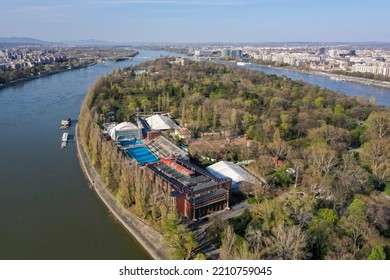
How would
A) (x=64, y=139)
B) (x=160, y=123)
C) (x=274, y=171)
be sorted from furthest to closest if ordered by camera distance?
A: 1. (x=160, y=123)
2. (x=64, y=139)
3. (x=274, y=171)

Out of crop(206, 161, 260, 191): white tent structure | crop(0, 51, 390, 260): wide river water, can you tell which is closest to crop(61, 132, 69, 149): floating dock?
crop(0, 51, 390, 260): wide river water

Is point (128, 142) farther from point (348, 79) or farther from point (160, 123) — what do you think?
point (348, 79)

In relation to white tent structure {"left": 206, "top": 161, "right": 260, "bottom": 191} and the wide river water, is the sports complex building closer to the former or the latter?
white tent structure {"left": 206, "top": 161, "right": 260, "bottom": 191}

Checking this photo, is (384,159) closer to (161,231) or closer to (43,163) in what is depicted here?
(161,231)

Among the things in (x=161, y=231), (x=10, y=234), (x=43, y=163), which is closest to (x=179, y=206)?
(x=161, y=231)

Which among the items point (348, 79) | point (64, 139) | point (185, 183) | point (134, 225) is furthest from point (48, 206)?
point (348, 79)

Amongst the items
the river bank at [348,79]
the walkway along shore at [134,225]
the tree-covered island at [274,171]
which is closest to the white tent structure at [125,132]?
the tree-covered island at [274,171]
